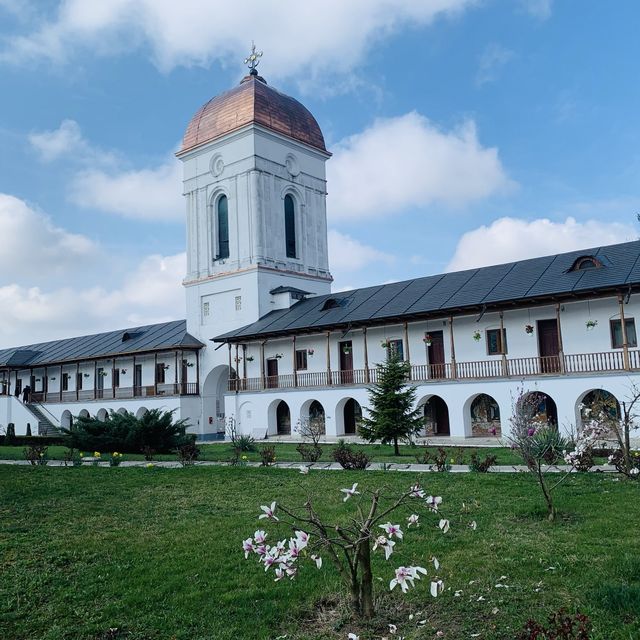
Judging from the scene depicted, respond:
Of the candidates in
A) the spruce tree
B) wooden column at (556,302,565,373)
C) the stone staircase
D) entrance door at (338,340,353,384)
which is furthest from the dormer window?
the stone staircase

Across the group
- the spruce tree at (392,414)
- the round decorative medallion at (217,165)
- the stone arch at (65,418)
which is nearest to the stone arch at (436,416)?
the spruce tree at (392,414)

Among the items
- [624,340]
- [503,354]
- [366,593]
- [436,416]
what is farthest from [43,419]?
[366,593]

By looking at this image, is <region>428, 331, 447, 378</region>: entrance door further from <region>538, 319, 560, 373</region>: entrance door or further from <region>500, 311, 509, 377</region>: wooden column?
<region>538, 319, 560, 373</region>: entrance door

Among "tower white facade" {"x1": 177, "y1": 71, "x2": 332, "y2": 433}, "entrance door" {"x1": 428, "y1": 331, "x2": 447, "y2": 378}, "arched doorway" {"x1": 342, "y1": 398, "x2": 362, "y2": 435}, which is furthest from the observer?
"tower white facade" {"x1": 177, "y1": 71, "x2": 332, "y2": 433}

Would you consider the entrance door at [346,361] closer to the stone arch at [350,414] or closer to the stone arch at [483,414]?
the stone arch at [350,414]

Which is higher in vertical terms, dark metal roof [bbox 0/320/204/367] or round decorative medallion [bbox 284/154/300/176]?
round decorative medallion [bbox 284/154/300/176]

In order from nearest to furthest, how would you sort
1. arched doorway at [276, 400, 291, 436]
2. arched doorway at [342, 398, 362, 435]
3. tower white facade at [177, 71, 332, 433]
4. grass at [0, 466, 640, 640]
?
grass at [0, 466, 640, 640]
arched doorway at [342, 398, 362, 435]
arched doorway at [276, 400, 291, 436]
tower white facade at [177, 71, 332, 433]

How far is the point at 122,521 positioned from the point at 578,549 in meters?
5.69

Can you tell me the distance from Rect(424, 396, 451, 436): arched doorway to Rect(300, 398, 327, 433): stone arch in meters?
4.35

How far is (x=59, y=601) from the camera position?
5594 millimetres

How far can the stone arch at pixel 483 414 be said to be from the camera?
77.3 feet

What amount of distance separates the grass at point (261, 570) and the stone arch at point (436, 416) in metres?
15.5

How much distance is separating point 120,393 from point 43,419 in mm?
5662

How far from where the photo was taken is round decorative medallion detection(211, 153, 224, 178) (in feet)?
117
